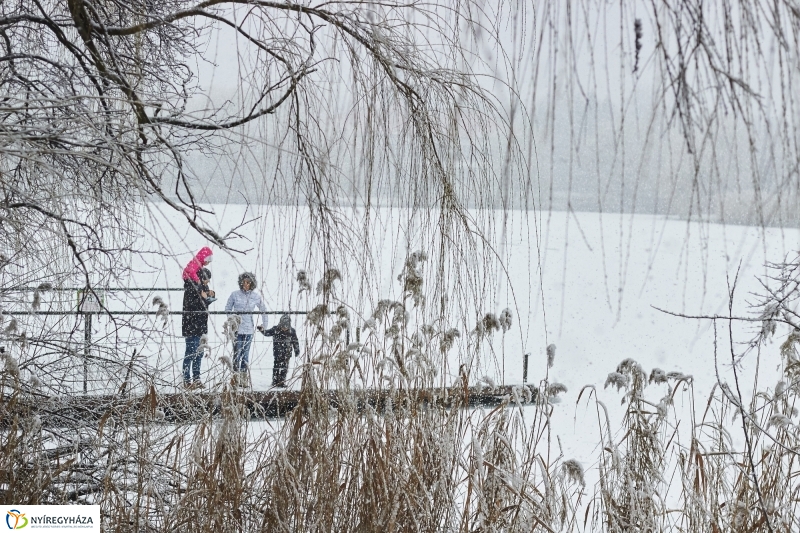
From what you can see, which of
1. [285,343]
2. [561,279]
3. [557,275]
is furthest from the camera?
[557,275]

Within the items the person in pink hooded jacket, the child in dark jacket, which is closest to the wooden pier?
the child in dark jacket

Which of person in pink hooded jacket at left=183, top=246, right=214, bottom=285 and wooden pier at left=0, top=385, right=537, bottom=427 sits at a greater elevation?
person in pink hooded jacket at left=183, top=246, right=214, bottom=285

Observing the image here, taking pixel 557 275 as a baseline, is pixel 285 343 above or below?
above

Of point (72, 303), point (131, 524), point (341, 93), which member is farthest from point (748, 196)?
point (72, 303)

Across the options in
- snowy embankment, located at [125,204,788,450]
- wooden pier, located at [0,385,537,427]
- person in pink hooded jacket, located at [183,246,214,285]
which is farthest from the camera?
wooden pier, located at [0,385,537,427]

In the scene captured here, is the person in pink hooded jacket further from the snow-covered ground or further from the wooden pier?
the wooden pier

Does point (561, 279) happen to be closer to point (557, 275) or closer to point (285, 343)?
point (285, 343)

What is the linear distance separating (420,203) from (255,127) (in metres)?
0.35

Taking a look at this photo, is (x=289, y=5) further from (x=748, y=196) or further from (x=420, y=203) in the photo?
(x=748, y=196)

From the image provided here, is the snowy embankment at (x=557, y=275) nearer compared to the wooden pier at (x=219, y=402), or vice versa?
the snowy embankment at (x=557, y=275)

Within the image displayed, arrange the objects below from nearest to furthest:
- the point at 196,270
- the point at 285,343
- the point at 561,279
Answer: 1. the point at 196,270
2. the point at 285,343
3. the point at 561,279

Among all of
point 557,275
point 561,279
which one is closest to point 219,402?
point 561,279

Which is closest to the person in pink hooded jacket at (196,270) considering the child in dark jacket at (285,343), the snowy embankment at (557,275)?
the snowy embankment at (557,275)

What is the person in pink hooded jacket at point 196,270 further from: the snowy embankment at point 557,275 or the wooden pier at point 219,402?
the wooden pier at point 219,402
